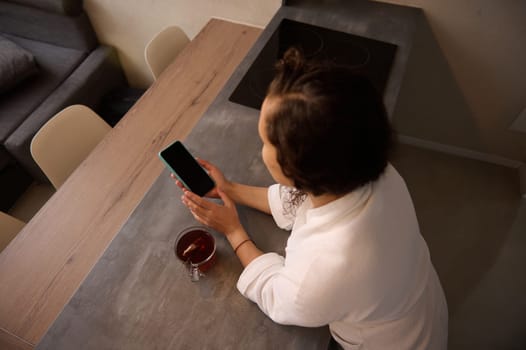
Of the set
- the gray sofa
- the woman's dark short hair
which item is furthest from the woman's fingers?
the gray sofa

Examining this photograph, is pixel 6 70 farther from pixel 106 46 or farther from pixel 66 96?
pixel 106 46

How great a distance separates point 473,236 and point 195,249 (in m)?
1.48

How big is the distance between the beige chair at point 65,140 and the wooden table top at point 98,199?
0.34ft

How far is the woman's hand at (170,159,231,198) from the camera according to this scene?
2.83 ft

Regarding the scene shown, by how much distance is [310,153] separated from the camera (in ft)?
1.70

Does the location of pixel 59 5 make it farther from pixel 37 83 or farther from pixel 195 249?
pixel 195 249

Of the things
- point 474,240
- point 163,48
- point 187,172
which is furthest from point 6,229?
point 474,240

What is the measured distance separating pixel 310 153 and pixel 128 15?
6.02 ft

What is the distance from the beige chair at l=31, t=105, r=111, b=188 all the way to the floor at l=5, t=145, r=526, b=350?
78 cm

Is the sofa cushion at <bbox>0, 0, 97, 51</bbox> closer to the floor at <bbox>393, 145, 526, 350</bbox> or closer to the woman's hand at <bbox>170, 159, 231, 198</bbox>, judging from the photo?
the woman's hand at <bbox>170, 159, 231, 198</bbox>

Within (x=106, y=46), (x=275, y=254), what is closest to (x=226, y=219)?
(x=275, y=254)

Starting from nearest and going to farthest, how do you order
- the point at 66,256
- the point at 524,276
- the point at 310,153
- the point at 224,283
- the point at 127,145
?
the point at 310,153, the point at 224,283, the point at 66,256, the point at 127,145, the point at 524,276

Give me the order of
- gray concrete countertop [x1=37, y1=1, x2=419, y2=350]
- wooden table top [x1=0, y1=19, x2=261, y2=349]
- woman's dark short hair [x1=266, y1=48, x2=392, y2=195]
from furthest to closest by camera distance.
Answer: wooden table top [x1=0, y1=19, x2=261, y2=349]
gray concrete countertop [x1=37, y1=1, x2=419, y2=350]
woman's dark short hair [x1=266, y1=48, x2=392, y2=195]

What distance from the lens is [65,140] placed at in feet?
4.09
